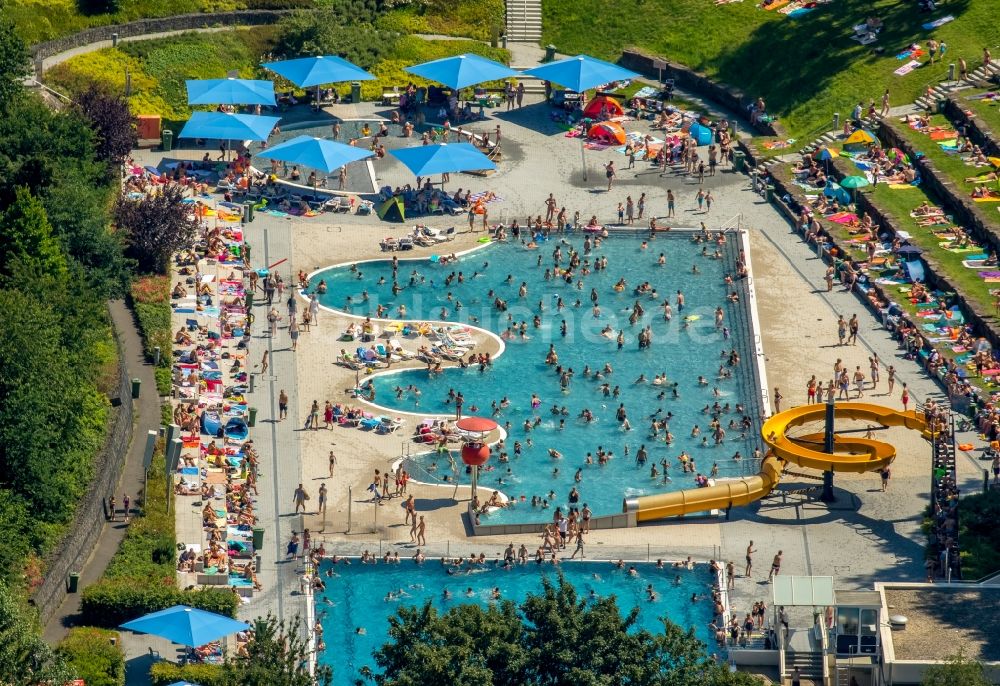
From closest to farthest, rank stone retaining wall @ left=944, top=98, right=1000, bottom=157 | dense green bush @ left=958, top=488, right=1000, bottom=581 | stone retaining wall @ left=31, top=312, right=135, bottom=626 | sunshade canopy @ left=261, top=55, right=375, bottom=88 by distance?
stone retaining wall @ left=31, top=312, right=135, bottom=626 < dense green bush @ left=958, top=488, right=1000, bottom=581 < stone retaining wall @ left=944, top=98, right=1000, bottom=157 < sunshade canopy @ left=261, top=55, right=375, bottom=88

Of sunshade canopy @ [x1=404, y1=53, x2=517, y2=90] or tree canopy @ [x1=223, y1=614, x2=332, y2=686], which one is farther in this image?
sunshade canopy @ [x1=404, y1=53, x2=517, y2=90]

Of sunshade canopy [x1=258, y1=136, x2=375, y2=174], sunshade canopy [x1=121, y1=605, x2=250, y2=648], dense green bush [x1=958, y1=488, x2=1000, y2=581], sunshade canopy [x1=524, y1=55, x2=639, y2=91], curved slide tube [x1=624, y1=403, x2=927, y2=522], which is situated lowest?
sunshade canopy [x1=121, y1=605, x2=250, y2=648]

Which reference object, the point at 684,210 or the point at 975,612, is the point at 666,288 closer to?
the point at 684,210

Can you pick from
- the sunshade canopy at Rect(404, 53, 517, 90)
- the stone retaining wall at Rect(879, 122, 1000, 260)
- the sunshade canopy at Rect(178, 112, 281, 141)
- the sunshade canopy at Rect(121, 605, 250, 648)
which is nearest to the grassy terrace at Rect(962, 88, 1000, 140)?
the stone retaining wall at Rect(879, 122, 1000, 260)

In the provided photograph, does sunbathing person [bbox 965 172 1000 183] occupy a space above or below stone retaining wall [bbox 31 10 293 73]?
below

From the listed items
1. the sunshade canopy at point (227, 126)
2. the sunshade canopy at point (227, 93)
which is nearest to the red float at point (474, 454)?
the sunshade canopy at point (227, 126)

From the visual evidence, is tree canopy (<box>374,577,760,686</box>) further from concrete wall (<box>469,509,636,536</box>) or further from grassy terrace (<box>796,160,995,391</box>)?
grassy terrace (<box>796,160,995,391</box>)

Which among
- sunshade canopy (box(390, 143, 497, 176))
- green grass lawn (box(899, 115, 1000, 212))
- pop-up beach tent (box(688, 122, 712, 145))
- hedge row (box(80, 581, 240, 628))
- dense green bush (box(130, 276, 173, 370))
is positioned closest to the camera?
hedge row (box(80, 581, 240, 628))

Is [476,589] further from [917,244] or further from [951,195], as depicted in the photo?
[951,195]
